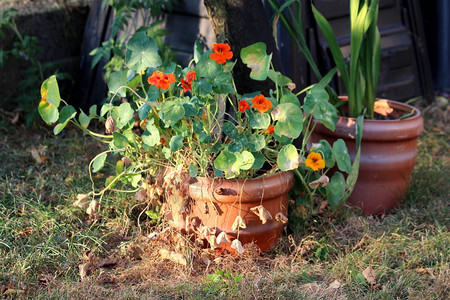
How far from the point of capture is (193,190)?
207cm

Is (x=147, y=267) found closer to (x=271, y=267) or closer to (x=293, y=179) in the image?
(x=271, y=267)

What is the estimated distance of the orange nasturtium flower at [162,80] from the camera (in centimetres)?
196

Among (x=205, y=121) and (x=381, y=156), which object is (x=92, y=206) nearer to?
(x=205, y=121)

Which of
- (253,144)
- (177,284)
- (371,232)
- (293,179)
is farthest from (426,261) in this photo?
(177,284)

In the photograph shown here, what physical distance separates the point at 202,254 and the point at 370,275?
61 centimetres

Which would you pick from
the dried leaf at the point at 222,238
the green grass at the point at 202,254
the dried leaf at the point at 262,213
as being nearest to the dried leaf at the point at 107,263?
the green grass at the point at 202,254

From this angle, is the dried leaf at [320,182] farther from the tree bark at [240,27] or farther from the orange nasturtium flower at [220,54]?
the orange nasturtium flower at [220,54]

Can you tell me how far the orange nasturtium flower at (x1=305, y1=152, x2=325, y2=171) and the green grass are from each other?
34cm

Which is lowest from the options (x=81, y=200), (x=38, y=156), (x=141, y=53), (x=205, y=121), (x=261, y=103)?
(x=38, y=156)

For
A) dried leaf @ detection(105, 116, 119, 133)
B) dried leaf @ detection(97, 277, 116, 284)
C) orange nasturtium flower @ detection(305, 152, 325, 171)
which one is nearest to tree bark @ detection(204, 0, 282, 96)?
orange nasturtium flower @ detection(305, 152, 325, 171)

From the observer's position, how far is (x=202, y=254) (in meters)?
2.12

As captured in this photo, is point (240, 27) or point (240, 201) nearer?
point (240, 201)

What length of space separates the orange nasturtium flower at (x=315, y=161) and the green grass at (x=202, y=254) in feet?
1.12

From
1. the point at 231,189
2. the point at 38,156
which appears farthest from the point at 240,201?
the point at 38,156
